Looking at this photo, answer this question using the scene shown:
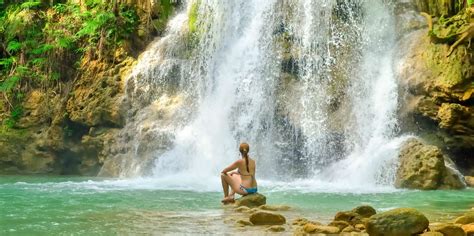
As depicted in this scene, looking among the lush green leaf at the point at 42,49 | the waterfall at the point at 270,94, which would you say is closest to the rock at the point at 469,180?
the waterfall at the point at 270,94

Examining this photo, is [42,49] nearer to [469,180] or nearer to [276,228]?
[469,180]

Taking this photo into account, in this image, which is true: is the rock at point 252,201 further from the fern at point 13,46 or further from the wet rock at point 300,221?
the fern at point 13,46

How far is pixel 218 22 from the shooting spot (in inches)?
836

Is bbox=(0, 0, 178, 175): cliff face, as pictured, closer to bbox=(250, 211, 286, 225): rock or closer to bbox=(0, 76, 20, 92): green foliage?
bbox=(0, 76, 20, 92): green foliage

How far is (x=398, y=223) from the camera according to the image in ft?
20.7

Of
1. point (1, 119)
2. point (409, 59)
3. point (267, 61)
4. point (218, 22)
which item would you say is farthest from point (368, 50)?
point (1, 119)

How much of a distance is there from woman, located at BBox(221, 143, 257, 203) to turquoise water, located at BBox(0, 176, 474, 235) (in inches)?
17.0

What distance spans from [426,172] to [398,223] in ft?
24.7

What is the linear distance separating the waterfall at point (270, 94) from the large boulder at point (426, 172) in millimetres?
772

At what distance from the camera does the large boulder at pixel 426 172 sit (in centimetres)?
1332

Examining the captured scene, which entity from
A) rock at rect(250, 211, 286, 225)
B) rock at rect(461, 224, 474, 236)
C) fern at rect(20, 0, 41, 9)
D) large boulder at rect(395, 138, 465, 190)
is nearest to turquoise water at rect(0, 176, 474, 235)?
rock at rect(250, 211, 286, 225)

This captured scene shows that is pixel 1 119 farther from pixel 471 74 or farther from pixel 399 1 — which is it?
pixel 471 74

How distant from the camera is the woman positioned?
998cm

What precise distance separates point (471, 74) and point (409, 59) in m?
2.03
